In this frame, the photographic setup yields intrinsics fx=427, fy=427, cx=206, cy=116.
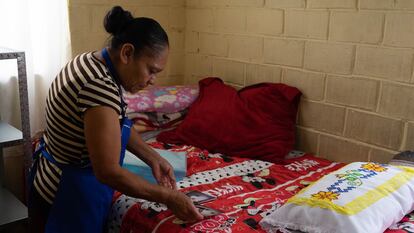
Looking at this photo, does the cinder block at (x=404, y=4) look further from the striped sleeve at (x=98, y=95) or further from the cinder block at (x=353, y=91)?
the striped sleeve at (x=98, y=95)

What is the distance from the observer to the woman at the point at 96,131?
48.3 inches

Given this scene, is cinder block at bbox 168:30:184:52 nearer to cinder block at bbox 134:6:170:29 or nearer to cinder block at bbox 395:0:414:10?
cinder block at bbox 134:6:170:29

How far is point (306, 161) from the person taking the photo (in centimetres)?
212

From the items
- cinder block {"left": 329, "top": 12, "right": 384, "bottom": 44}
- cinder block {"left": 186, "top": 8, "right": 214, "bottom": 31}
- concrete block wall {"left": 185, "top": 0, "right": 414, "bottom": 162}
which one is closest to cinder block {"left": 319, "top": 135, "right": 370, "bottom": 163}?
concrete block wall {"left": 185, "top": 0, "right": 414, "bottom": 162}

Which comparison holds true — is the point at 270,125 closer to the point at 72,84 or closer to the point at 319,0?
the point at 319,0

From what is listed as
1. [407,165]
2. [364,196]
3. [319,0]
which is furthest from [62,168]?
[319,0]

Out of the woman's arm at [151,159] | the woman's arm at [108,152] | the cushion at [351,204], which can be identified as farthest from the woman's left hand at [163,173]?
the cushion at [351,204]

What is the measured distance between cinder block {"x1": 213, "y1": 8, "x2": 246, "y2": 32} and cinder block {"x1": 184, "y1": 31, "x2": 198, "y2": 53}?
22 centimetres

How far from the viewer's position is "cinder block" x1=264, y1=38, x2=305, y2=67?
89.4 inches

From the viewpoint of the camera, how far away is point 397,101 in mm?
1903

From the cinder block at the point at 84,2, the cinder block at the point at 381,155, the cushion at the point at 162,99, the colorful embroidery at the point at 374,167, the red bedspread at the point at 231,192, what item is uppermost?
the cinder block at the point at 84,2

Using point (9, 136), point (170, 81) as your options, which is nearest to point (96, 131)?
point (9, 136)

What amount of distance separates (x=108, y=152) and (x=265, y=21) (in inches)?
58.9

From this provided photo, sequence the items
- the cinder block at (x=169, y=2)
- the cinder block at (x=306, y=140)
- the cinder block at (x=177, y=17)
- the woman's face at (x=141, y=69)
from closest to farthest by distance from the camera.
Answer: the woman's face at (x=141, y=69)
the cinder block at (x=306, y=140)
the cinder block at (x=169, y=2)
the cinder block at (x=177, y=17)
